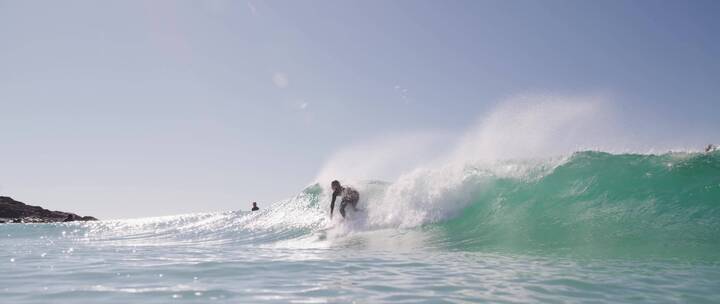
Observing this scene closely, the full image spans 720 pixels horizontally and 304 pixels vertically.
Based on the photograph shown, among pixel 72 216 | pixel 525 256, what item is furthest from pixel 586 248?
pixel 72 216

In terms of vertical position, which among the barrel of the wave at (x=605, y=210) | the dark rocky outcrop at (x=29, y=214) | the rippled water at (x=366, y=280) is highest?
the dark rocky outcrop at (x=29, y=214)

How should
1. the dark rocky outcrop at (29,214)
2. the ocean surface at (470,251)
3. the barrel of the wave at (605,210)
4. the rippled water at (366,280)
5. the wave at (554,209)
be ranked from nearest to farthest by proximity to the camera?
1. the rippled water at (366,280)
2. the ocean surface at (470,251)
3. the barrel of the wave at (605,210)
4. the wave at (554,209)
5. the dark rocky outcrop at (29,214)

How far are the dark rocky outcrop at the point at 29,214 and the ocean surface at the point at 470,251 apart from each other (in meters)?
36.9

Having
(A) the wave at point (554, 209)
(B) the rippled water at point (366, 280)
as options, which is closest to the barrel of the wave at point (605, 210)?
(A) the wave at point (554, 209)

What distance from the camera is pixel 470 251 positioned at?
9.09 metres

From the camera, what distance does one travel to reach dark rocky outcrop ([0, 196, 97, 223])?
46203 mm

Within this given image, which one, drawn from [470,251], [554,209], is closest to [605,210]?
[554,209]

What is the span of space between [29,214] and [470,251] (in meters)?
54.1

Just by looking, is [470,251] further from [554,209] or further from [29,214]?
[29,214]

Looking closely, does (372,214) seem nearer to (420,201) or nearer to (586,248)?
(420,201)

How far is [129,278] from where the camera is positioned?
560 cm

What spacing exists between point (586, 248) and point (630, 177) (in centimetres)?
373

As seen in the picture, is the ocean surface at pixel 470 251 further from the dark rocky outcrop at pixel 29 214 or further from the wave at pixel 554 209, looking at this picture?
the dark rocky outcrop at pixel 29 214

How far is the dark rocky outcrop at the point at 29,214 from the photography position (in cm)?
4620
